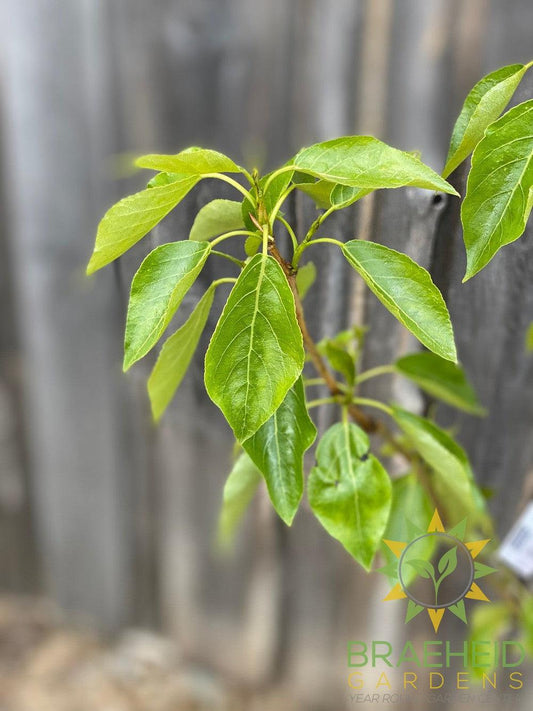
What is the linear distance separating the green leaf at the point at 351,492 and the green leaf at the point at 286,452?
2.5 inches

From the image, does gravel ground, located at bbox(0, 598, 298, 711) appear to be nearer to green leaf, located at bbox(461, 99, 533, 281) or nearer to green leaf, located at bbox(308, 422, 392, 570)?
green leaf, located at bbox(308, 422, 392, 570)

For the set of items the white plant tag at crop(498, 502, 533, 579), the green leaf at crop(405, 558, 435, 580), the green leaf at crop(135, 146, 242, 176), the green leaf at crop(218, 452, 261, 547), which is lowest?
the white plant tag at crop(498, 502, 533, 579)

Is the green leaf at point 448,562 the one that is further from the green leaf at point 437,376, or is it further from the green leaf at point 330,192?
the green leaf at point 330,192

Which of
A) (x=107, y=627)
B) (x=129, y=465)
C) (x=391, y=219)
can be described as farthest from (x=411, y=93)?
(x=107, y=627)

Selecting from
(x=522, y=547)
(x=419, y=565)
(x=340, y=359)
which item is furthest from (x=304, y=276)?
(x=522, y=547)

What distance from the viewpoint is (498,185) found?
42 cm

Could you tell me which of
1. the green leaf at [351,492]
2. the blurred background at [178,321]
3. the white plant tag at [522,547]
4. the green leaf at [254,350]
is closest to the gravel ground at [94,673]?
the blurred background at [178,321]

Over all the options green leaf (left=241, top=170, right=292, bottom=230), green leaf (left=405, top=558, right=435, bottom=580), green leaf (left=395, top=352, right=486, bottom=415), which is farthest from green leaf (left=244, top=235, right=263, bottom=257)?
green leaf (left=405, top=558, right=435, bottom=580)

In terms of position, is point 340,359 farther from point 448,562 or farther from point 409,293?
point 448,562

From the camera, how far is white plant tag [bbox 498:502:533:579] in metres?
0.75

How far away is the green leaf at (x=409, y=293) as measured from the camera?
1.31 feet

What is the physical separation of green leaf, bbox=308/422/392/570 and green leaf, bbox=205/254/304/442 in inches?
6.2

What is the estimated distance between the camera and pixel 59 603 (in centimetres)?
142

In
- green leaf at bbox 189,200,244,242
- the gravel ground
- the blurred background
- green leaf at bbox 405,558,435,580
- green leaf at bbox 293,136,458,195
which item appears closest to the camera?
green leaf at bbox 293,136,458,195
